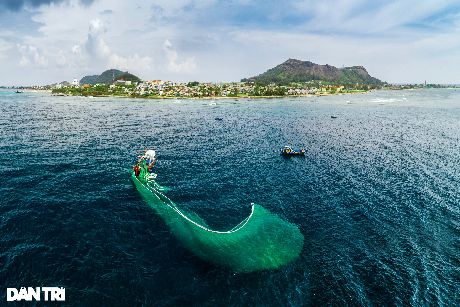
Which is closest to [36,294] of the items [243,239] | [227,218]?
[243,239]

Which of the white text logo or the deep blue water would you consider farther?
the deep blue water

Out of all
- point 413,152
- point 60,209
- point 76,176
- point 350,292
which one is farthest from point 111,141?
point 413,152

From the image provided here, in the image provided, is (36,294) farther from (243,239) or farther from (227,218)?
(227,218)

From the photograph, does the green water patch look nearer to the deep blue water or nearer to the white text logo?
the deep blue water

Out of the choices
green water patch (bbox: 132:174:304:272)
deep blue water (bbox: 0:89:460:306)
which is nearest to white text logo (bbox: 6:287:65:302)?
deep blue water (bbox: 0:89:460:306)

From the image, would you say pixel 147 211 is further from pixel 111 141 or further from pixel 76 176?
pixel 111 141
